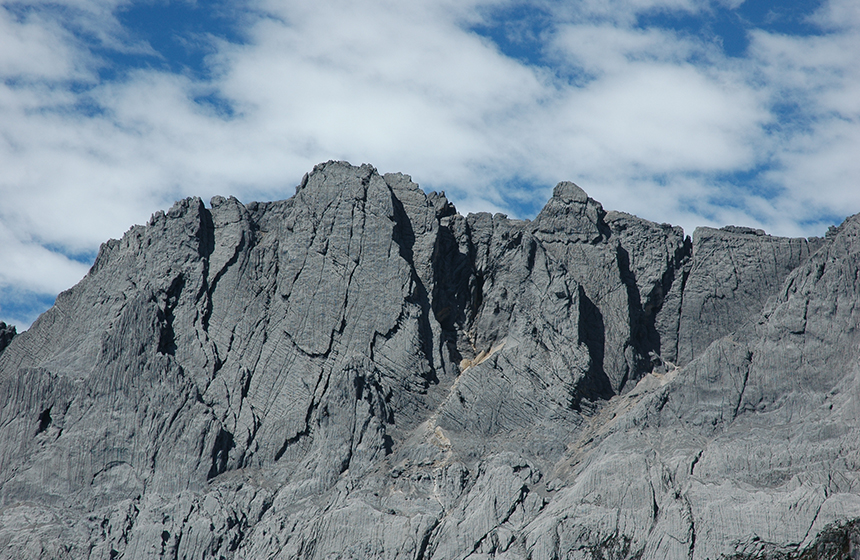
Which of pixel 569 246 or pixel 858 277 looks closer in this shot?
pixel 858 277

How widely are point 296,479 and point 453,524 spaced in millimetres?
9211

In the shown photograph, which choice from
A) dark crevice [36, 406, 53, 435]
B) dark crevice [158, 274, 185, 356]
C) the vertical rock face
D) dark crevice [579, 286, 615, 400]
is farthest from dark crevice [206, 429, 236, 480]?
dark crevice [579, 286, 615, 400]

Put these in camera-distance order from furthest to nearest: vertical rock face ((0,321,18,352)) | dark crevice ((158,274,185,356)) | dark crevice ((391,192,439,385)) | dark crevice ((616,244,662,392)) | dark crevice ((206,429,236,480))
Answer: vertical rock face ((0,321,18,352)) → dark crevice ((616,244,662,392)) → dark crevice ((158,274,185,356)) → dark crevice ((391,192,439,385)) → dark crevice ((206,429,236,480))

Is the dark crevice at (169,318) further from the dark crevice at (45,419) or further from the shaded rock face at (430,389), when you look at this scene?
the dark crevice at (45,419)

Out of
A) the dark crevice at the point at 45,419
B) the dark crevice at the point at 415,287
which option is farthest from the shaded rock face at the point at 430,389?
the dark crevice at the point at 415,287

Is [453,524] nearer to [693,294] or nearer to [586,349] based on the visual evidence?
[586,349]

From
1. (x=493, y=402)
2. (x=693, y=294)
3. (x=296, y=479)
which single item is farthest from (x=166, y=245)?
(x=693, y=294)

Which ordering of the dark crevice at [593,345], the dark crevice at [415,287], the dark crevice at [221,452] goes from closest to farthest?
the dark crevice at [221,452]
the dark crevice at [593,345]
the dark crevice at [415,287]

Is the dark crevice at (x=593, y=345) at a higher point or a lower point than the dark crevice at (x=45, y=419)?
higher

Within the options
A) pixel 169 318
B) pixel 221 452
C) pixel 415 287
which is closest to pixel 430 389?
pixel 415 287

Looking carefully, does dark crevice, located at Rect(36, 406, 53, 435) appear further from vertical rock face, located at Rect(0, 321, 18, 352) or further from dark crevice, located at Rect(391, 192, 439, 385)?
dark crevice, located at Rect(391, 192, 439, 385)

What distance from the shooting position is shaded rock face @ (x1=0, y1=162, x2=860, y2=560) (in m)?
49.5

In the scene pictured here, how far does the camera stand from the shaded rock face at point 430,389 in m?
49.5

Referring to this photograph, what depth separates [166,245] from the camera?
2502 inches
